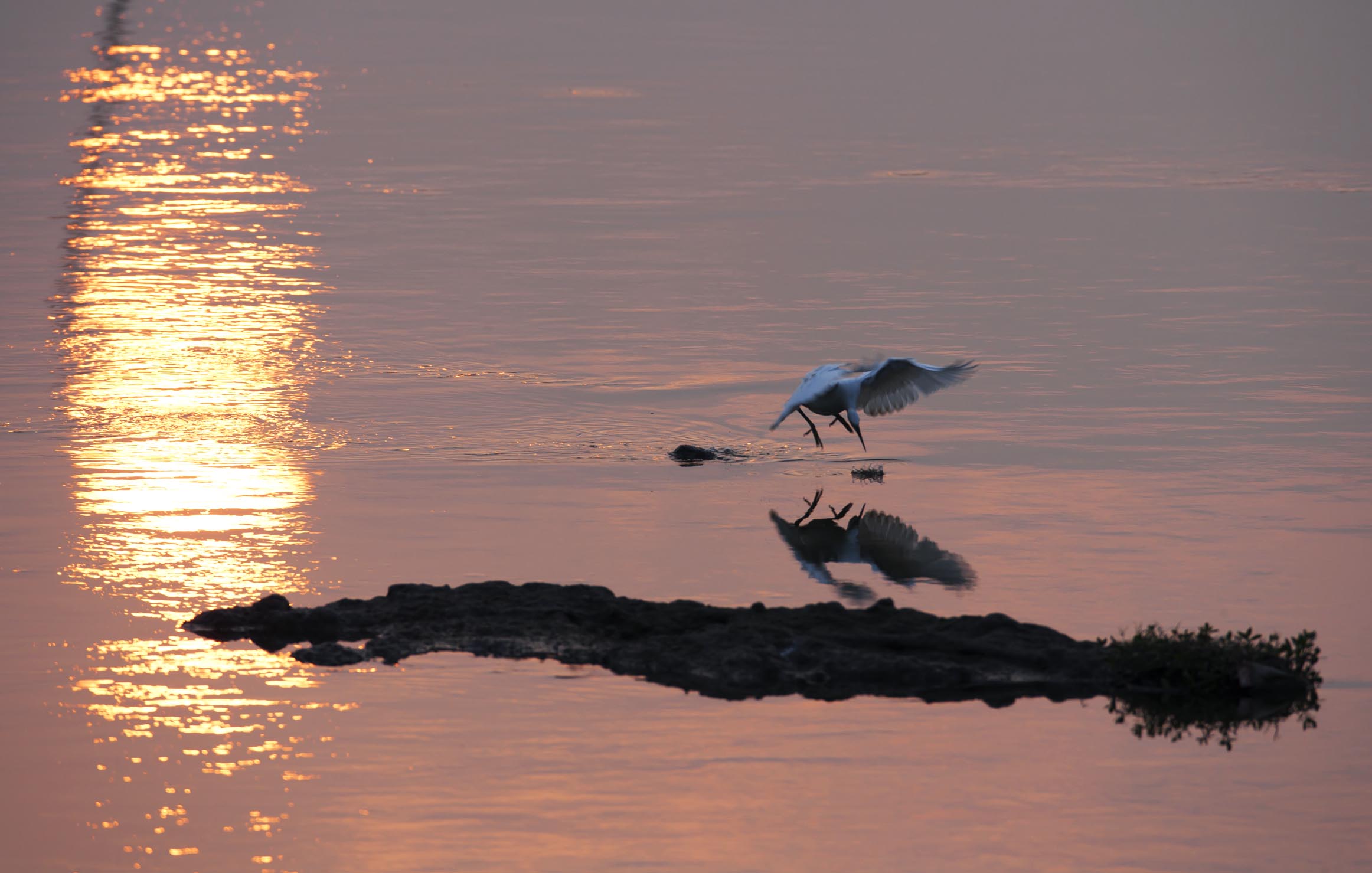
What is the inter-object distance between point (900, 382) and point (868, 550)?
7.89 ft

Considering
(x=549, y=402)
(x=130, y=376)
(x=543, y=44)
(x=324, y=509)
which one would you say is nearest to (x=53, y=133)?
(x=543, y=44)

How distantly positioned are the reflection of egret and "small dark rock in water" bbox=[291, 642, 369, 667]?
288 centimetres

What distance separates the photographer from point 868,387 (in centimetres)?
1476

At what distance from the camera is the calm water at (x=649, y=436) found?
8758mm

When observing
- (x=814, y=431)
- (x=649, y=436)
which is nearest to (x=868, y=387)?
(x=814, y=431)

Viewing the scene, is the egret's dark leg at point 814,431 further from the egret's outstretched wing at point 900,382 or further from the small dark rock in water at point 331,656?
the small dark rock in water at point 331,656

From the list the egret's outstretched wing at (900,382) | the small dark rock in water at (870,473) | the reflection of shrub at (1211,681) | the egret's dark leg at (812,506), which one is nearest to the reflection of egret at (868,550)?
the egret's dark leg at (812,506)

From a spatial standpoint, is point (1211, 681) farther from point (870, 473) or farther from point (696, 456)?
point (696, 456)

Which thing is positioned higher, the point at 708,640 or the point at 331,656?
the point at 708,640

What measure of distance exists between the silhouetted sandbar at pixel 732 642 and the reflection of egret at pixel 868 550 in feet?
4.08

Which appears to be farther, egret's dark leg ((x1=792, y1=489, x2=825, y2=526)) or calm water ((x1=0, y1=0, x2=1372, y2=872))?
egret's dark leg ((x1=792, y1=489, x2=825, y2=526))

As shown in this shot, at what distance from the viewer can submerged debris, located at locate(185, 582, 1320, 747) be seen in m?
9.92

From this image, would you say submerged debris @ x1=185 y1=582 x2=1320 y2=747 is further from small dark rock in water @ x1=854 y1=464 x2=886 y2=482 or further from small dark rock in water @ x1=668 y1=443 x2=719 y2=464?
small dark rock in water @ x1=668 y1=443 x2=719 y2=464

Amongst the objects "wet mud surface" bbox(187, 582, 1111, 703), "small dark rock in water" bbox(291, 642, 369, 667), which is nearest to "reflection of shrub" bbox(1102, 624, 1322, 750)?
"wet mud surface" bbox(187, 582, 1111, 703)
